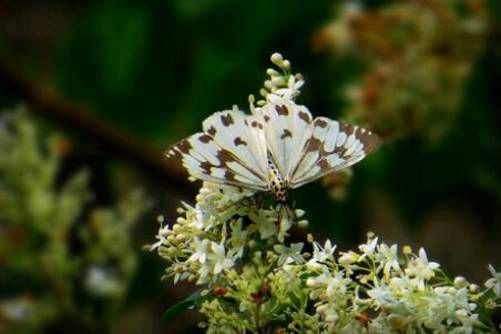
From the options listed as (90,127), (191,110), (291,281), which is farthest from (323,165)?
(90,127)

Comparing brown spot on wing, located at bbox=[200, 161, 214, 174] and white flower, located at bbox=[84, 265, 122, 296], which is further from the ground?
white flower, located at bbox=[84, 265, 122, 296]

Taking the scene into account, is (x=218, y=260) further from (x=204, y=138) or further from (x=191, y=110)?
(x=191, y=110)

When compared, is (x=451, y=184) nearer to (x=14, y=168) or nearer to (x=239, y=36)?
(x=239, y=36)

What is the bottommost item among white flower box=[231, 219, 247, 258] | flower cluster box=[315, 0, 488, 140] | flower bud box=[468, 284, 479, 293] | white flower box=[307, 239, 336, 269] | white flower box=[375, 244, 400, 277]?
flower bud box=[468, 284, 479, 293]

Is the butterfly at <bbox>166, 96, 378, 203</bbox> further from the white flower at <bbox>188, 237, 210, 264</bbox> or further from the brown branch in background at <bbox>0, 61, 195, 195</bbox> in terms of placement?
→ the brown branch in background at <bbox>0, 61, 195, 195</bbox>

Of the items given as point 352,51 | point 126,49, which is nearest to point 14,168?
point 126,49

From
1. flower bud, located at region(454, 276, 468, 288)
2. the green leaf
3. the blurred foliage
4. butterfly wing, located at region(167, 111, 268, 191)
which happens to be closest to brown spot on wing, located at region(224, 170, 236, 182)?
butterfly wing, located at region(167, 111, 268, 191)

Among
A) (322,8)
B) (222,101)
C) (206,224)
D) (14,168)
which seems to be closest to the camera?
(206,224)
